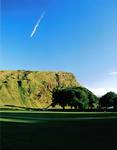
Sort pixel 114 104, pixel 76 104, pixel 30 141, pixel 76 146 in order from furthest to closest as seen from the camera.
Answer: pixel 114 104 < pixel 76 104 < pixel 30 141 < pixel 76 146

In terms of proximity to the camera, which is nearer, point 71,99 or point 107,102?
point 71,99

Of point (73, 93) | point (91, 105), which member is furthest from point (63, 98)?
point (91, 105)

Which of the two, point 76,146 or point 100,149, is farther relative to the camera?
point 76,146

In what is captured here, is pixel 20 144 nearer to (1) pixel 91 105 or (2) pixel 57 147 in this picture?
(2) pixel 57 147

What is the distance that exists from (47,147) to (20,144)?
4.74 feet

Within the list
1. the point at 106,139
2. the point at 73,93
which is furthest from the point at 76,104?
the point at 106,139

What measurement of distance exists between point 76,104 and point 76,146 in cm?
15869

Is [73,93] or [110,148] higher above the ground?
[73,93]

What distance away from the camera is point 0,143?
17.8 metres

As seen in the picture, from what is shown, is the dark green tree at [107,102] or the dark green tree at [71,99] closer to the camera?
the dark green tree at [71,99]

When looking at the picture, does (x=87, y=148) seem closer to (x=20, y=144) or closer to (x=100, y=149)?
(x=100, y=149)

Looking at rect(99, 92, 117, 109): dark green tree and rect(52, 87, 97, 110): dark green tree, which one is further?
rect(99, 92, 117, 109): dark green tree

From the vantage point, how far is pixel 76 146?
57.3ft

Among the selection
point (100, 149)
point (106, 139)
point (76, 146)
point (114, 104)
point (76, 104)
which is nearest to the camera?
point (100, 149)
